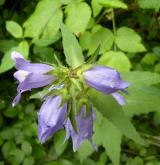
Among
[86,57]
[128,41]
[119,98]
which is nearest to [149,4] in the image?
[128,41]

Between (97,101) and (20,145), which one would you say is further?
(20,145)

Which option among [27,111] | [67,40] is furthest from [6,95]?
[67,40]

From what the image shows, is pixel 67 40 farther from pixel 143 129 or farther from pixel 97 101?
pixel 143 129

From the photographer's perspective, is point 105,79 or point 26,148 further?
point 26,148

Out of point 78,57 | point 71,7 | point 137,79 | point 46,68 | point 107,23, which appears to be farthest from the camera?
point 107,23

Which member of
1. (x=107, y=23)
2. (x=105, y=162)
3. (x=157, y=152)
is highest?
(x=107, y=23)

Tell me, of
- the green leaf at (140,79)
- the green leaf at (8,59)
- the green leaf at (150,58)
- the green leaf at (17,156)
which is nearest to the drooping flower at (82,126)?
the green leaf at (140,79)

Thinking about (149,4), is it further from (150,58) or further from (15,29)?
(15,29)

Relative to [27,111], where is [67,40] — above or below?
above
